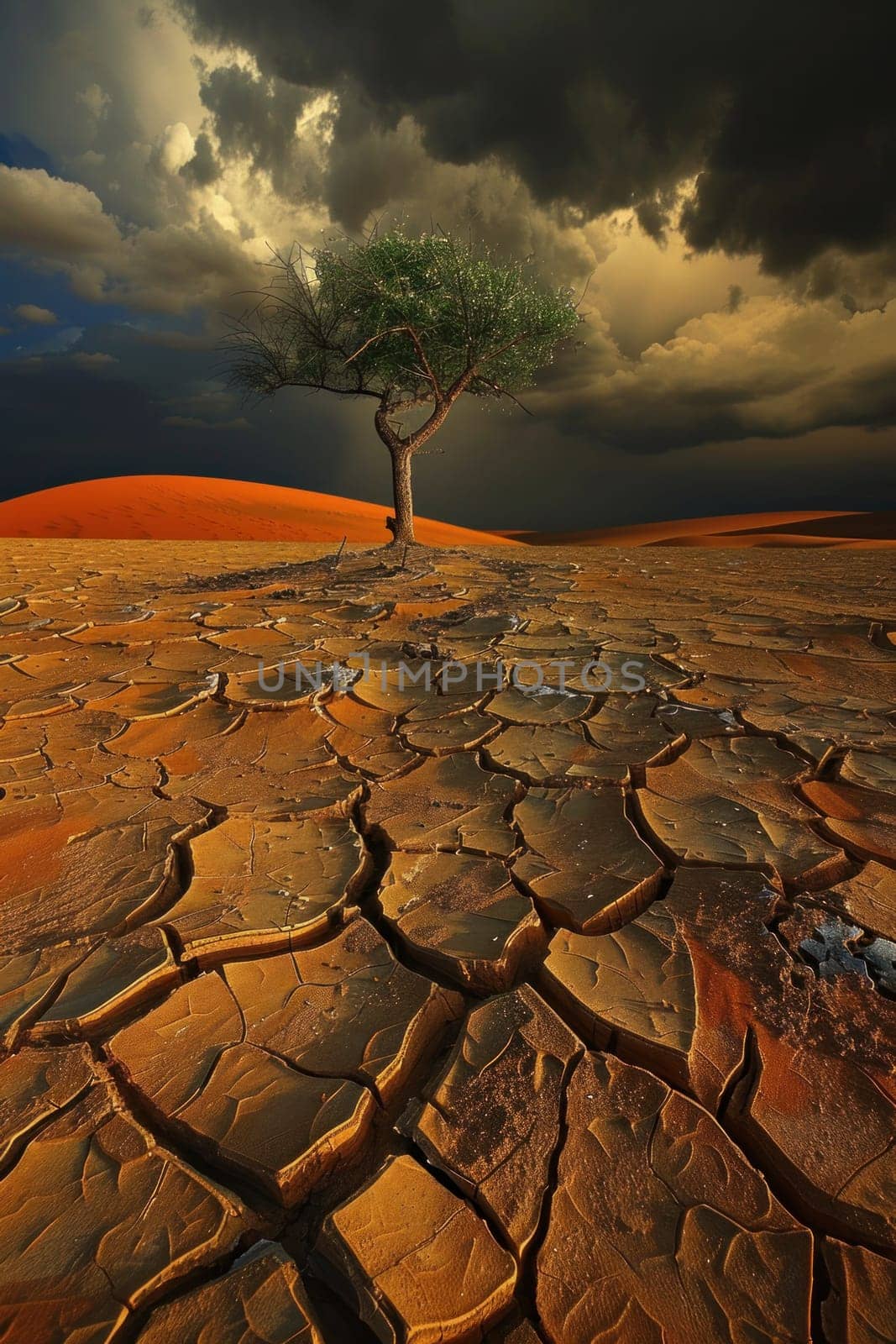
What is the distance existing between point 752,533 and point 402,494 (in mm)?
16507

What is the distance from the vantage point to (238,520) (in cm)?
1862

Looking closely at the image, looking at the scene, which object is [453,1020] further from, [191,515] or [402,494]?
[191,515]

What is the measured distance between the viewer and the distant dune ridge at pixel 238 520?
16.7 m

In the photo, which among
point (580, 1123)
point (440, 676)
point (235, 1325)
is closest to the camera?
point (235, 1325)

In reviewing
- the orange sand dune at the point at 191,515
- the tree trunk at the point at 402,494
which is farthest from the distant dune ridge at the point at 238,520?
the tree trunk at the point at 402,494

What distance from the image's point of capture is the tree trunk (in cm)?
745

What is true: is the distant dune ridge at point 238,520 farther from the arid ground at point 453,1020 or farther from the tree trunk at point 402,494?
the arid ground at point 453,1020

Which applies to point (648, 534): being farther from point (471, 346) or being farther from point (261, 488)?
point (471, 346)

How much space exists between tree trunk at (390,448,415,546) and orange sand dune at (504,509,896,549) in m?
9.53

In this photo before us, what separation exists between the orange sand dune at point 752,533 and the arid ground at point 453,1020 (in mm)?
12856

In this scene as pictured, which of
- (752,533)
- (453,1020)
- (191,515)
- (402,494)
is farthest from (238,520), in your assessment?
(453,1020)

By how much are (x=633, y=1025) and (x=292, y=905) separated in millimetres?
803

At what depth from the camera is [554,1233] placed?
2.76 ft

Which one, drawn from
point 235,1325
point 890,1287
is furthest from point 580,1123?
point 235,1325
